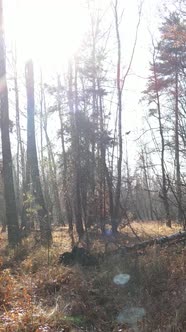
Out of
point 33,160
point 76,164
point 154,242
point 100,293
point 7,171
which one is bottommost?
point 100,293

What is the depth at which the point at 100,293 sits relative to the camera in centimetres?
668

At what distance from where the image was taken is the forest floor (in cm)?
510

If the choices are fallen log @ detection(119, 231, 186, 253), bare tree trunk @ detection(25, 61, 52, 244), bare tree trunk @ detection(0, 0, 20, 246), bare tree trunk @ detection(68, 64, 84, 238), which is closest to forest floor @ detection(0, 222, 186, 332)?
fallen log @ detection(119, 231, 186, 253)

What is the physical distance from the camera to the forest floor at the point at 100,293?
5.10m

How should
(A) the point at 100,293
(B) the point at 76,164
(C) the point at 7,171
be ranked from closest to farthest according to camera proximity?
(A) the point at 100,293 → (C) the point at 7,171 → (B) the point at 76,164

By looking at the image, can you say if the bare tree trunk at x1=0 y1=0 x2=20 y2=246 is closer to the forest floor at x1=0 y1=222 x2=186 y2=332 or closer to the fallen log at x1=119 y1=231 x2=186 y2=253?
the forest floor at x1=0 y1=222 x2=186 y2=332

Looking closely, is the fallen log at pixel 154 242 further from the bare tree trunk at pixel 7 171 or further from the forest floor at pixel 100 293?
the bare tree trunk at pixel 7 171

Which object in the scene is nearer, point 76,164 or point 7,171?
point 7,171

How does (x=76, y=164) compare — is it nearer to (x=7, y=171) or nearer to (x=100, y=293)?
(x=7, y=171)

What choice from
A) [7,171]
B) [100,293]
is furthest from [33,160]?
[100,293]

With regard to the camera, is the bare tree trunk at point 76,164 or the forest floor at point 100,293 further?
the bare tree trunk at point 76,164

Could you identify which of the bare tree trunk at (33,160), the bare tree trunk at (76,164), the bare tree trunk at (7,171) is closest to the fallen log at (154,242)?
the bare tree trunk at (33,160)

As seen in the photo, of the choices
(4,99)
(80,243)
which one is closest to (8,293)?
(80,243)

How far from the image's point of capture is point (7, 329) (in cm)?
452
